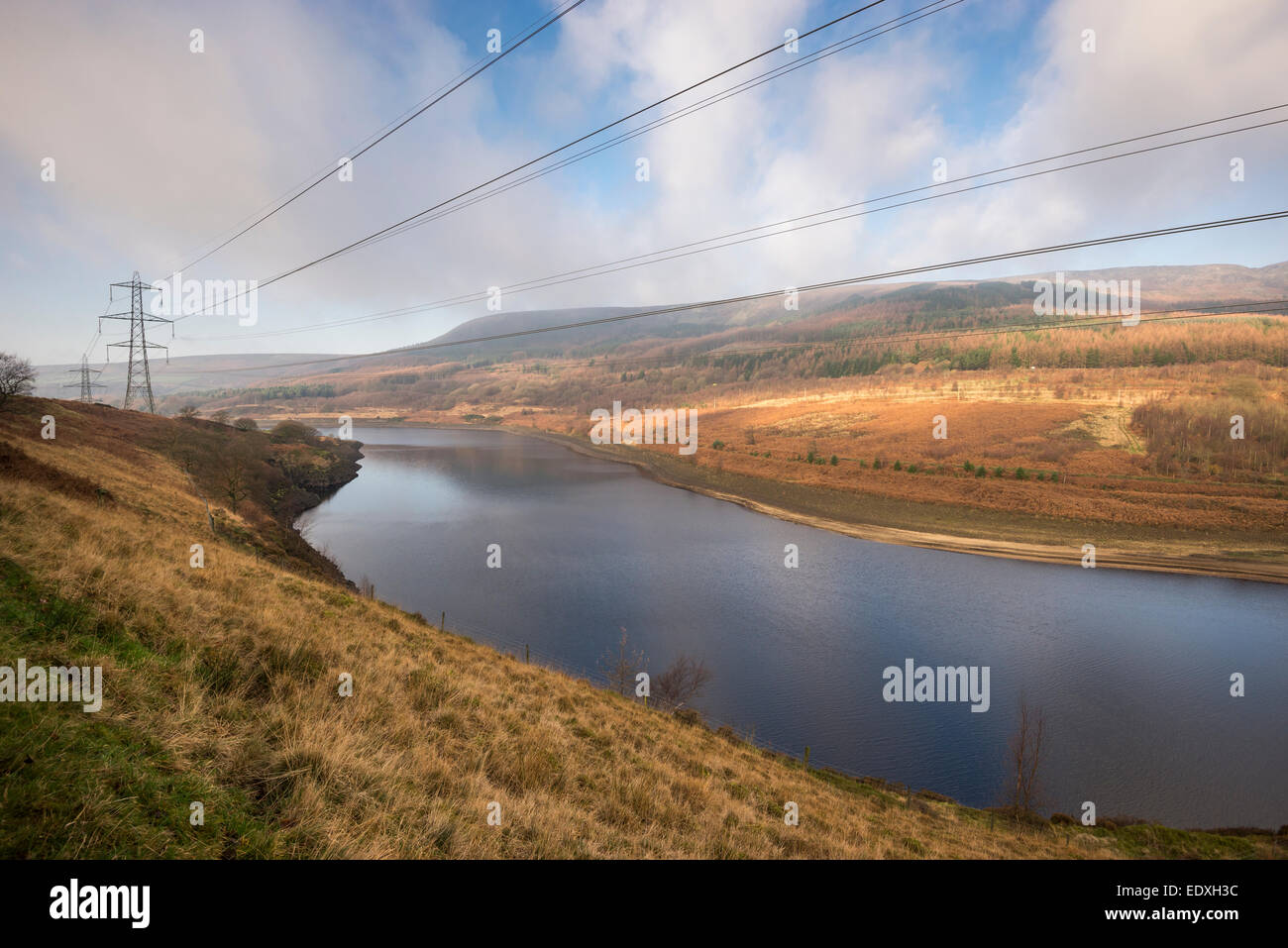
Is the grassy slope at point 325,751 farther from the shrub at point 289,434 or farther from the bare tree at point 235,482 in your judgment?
the shrub at point 289,434

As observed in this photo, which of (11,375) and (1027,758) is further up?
(11,375)

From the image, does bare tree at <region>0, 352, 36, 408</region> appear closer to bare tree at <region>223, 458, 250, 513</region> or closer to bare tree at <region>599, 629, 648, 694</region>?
bare tree at <region>223, 458, 250, 513</region>

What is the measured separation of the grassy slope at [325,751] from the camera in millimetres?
2689

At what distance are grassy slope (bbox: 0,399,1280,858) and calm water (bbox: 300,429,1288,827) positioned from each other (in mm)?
2225

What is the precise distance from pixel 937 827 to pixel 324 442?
61.8m

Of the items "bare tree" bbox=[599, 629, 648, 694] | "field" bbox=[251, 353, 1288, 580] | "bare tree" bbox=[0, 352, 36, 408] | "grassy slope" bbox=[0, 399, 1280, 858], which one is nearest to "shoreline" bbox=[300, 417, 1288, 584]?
"field" bbox=[251, 353, 1288, 580]

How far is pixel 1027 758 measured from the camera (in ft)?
37.1

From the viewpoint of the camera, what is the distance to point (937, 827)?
323 inches

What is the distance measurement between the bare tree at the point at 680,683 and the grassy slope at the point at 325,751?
2984 mm

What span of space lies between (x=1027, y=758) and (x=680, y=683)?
25.9 feet

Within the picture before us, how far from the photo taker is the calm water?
37.2 feet

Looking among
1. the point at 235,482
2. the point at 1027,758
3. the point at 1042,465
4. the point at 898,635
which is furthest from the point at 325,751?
the point at 1042,465

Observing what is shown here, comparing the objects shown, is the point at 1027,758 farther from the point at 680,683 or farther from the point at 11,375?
the point at 11,375
